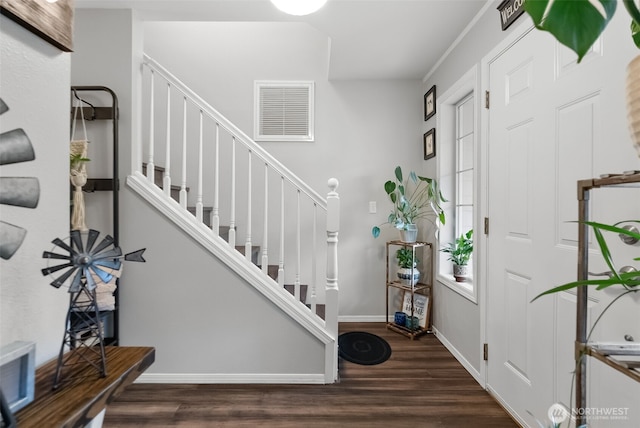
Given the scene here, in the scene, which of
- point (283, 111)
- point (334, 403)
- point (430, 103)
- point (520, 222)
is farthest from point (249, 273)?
point (430, 103)

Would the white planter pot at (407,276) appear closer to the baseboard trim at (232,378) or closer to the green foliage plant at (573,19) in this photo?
the baseboard trim at (232,378)

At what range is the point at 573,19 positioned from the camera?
0.54 metres

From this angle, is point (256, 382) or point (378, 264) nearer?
point (256, 382)

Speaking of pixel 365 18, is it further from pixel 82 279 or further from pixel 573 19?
pixel 82 279

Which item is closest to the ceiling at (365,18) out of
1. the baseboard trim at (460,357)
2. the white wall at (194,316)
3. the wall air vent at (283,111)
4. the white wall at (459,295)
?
the white wall at (459,295)

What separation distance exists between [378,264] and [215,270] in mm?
1790

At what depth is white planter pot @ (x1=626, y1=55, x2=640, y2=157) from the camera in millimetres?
667

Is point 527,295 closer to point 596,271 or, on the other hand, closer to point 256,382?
point 596,271

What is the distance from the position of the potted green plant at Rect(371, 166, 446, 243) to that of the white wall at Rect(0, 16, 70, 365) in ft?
8.00

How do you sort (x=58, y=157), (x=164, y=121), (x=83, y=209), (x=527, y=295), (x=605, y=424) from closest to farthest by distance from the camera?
(x=58, y=157), (x=605, y=424), (x=527, y=295), (x=83, y=209), (x=164, y=121)

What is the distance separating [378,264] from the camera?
10.5 ft

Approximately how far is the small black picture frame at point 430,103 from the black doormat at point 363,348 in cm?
226

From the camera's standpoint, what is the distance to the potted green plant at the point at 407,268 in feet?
9.35

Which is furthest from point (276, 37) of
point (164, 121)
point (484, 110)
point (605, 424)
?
point (605, 424)
